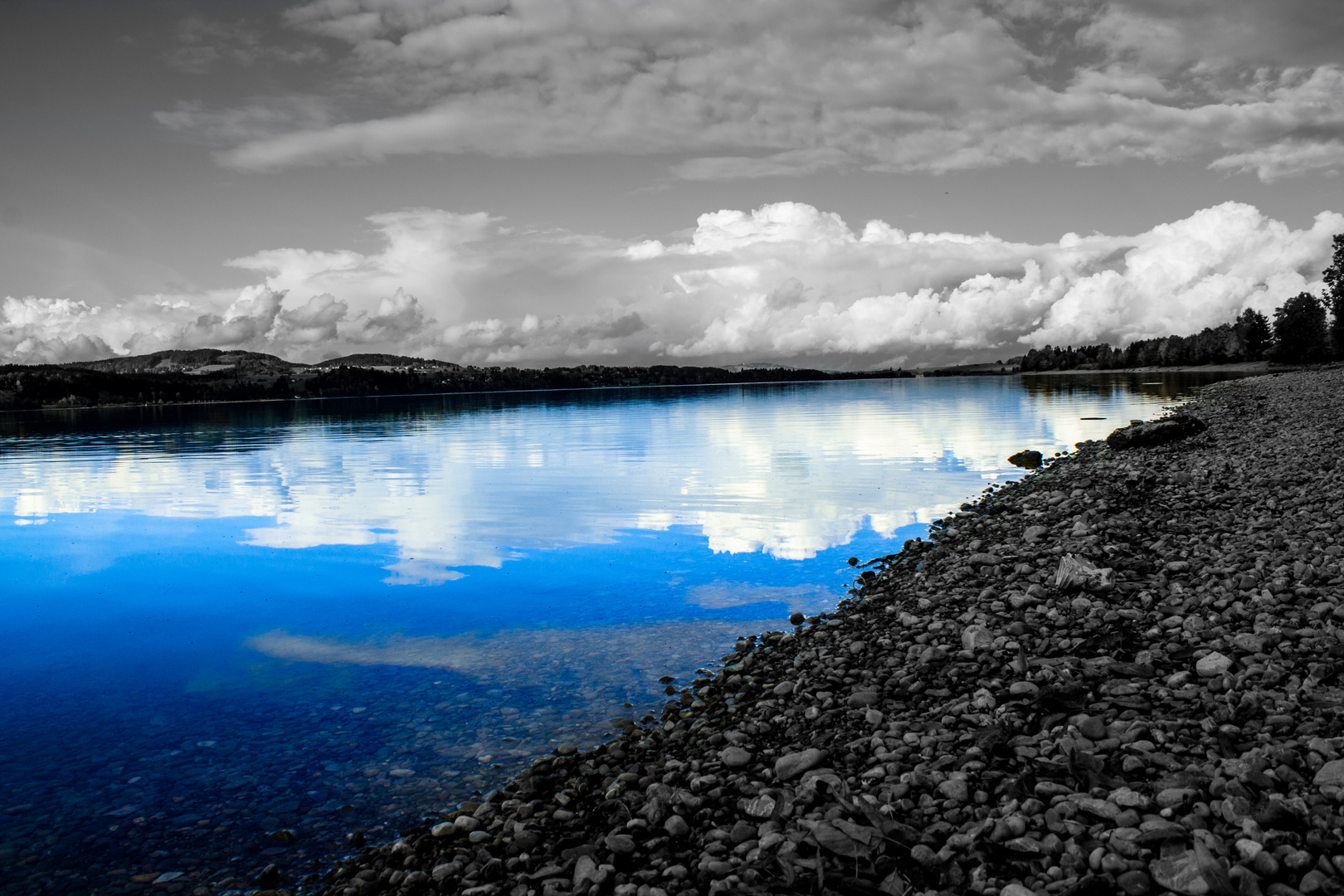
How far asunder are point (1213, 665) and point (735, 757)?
616 cm

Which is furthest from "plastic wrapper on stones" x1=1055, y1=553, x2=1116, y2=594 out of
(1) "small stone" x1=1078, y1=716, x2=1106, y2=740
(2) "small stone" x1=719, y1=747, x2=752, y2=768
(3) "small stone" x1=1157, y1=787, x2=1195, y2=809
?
(2) "small stone" x1=719, y1=747, x2=752, y2=768

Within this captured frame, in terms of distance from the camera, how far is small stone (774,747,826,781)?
9148 millimetres

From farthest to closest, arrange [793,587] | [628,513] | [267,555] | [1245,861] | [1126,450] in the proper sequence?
[1126,450], [628,513], [267,555], [793,587], [1245,861]

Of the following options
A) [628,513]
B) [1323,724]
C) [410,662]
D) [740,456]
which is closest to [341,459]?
[740,456]

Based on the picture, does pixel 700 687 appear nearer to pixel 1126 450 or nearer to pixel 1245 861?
pixel 1245 861

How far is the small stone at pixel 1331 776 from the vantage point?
6.62 meters

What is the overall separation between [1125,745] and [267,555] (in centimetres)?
2726

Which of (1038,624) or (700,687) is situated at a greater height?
(1038,624)

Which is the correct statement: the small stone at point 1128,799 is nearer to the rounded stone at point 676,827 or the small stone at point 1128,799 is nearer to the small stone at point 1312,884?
the small stone at point 1312,884

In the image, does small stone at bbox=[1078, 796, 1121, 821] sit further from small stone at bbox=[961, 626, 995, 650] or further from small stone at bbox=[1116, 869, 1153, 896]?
small stone at bbox=[961, 626, 995, 650]

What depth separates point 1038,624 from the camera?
12.7 meters

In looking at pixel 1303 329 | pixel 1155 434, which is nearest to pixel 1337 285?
pixel 1303 329

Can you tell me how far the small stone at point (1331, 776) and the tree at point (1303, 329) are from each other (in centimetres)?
20425

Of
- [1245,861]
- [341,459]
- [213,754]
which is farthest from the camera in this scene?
[341,459]
